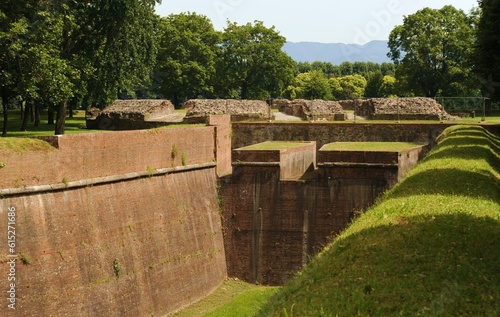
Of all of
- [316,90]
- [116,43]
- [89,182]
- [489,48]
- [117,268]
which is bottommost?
[117,268]

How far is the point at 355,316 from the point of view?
4949 millimetres

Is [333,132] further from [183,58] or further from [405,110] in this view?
[183,58]

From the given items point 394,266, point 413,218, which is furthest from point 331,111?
point 394,266

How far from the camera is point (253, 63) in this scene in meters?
57.0

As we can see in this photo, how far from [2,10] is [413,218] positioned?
16.7 meters

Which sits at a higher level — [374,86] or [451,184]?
[374,86]

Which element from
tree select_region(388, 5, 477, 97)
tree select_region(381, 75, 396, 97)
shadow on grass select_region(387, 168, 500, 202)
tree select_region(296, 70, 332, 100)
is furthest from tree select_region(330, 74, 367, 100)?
shadow on grass select_region(387, 168, 500, 202)

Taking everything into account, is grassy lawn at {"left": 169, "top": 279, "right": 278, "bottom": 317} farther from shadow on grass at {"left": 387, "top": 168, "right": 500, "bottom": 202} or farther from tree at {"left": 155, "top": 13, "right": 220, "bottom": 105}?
tree at {"left": 155, "top": 13, "right": 220, "bottom": 105}

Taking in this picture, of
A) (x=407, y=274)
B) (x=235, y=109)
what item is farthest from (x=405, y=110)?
(x=407, y=274)

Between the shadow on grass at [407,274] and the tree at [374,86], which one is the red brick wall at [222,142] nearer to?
the shadow on grass at [407,274]

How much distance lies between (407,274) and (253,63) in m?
52.1

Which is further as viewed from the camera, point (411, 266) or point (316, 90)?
point (316, 90)

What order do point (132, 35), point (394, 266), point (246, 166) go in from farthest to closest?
point (132, 35)
point (246, 166)
point (394, 266)

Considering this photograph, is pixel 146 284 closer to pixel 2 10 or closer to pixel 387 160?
pixel 387 160
